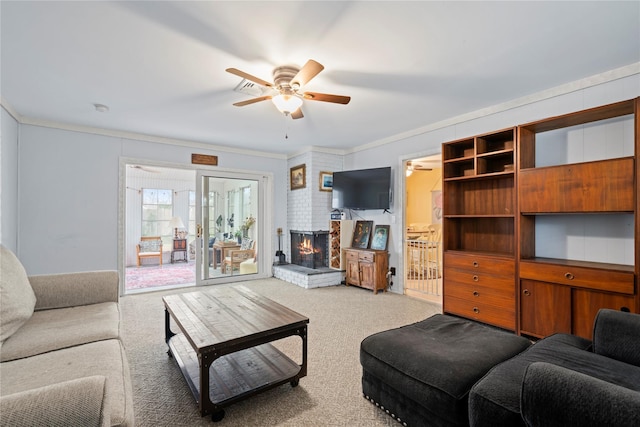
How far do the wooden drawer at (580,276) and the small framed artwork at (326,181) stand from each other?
330cm

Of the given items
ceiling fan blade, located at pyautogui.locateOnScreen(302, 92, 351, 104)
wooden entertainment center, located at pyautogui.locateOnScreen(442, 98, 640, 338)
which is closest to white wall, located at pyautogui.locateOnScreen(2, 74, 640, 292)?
wooden entertainment center, located at pyautogui.locateOnScreen(442, 98, 640, 338)

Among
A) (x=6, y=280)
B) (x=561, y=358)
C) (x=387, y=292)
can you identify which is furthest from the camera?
(x=387, y=292)

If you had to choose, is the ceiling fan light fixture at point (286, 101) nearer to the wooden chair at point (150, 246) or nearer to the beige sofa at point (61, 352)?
the beige sofa at point (61, 352)

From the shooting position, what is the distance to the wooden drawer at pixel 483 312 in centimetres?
287

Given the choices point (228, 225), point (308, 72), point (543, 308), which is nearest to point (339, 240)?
point (228, 225)

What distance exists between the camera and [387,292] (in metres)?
4.62

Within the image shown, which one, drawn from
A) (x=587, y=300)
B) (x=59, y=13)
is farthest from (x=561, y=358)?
(x=59, y=13)

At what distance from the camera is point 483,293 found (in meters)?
3.07

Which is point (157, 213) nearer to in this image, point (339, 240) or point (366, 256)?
point (339, 240)

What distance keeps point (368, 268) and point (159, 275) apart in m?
4.33

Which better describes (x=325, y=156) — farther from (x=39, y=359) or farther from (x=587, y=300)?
(x=39, y=359)

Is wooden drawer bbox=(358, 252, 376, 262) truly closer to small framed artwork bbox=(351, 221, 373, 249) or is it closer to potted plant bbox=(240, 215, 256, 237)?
small framed artwork bbox=(351, 221, 373, 249)

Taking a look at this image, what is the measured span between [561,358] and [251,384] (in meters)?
1.71

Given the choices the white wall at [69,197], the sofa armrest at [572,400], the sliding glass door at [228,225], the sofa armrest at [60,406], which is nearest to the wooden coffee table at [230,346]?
the sofa armrest at [60,406]
